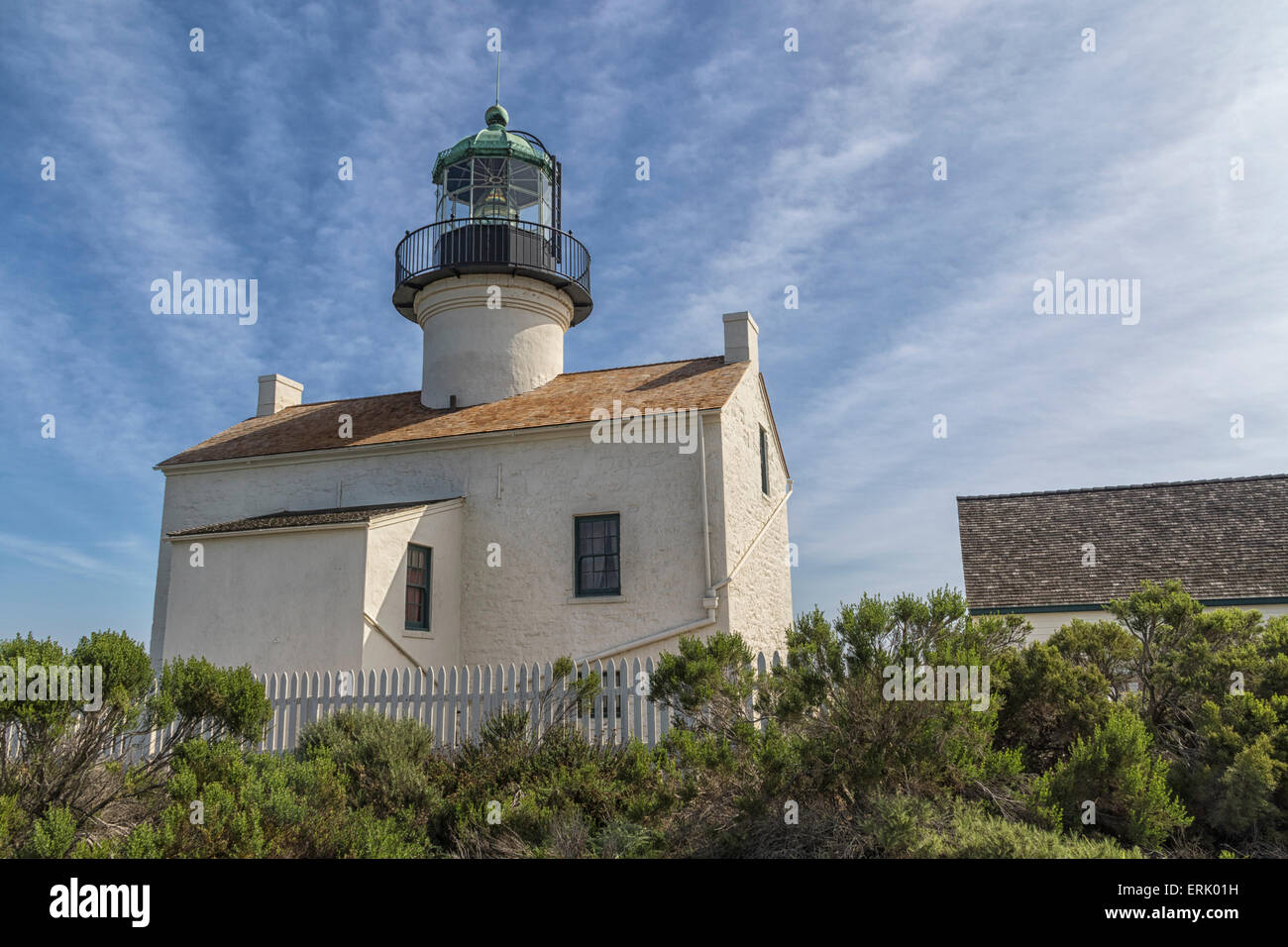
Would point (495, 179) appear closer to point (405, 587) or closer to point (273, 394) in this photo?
point (273, 394)

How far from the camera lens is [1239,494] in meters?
22.0

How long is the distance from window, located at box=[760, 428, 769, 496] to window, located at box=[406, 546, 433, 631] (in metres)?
6.17

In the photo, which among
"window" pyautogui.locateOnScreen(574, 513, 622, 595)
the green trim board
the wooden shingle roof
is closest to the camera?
"window" pyautogui.locateOnScreen(574, 513, 622, 595)

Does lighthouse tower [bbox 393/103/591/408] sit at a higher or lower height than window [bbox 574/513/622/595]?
higher

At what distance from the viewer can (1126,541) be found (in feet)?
70.5

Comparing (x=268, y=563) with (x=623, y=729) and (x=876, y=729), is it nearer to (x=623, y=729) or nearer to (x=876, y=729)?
(x=623, y=729)

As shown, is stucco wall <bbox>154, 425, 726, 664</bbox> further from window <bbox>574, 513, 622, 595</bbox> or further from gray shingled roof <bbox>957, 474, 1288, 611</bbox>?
gray shingled roof <bbox>957, 474, 1288, 611</bbox>

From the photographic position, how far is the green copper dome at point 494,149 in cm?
1956

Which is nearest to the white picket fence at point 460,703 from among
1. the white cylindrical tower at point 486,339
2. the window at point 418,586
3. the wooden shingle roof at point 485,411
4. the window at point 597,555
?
the window at point 418,586

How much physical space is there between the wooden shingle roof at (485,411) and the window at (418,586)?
2.31m

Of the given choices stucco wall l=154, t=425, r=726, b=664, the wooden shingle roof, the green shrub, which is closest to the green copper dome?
the wooden shingle roof

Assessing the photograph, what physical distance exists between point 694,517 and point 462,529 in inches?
163

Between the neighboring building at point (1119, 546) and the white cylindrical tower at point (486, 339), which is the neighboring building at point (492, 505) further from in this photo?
the neighboring building at point (1119, 546)

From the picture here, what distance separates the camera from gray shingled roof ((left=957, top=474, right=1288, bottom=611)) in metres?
20.0
